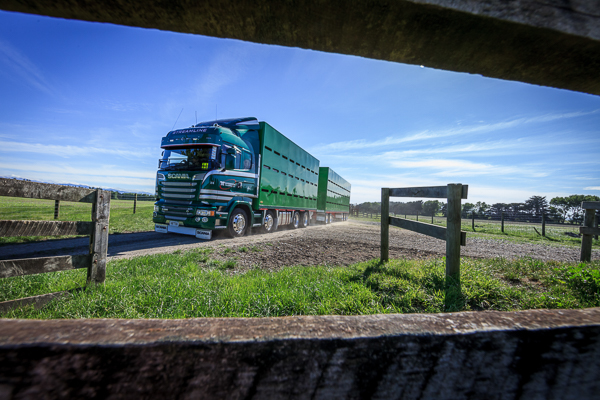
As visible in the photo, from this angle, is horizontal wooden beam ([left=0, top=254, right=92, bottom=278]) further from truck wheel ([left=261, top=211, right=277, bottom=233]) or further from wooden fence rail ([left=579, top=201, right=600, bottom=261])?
wooden fence rail ([left=579, top=201, right=600, bottom=261])

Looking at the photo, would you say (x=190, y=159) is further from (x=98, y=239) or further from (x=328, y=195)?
(x=328, y=195)

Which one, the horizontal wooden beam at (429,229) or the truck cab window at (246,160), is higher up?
the truck cab window at (246,160)

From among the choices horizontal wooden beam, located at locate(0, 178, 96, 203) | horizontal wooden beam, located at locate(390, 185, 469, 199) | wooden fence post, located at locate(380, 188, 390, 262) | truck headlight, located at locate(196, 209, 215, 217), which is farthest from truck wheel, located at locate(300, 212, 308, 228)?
horizontal wooden beam, located at locate(0, 178, 96, 203)

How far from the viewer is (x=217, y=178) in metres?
8.28

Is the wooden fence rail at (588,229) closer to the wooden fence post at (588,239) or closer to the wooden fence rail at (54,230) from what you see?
the wooden fence post at (588,239)

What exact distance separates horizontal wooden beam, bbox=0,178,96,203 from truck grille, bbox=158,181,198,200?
501cm

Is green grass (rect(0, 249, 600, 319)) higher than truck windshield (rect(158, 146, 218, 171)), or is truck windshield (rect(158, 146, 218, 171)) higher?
truck windshield (rect(158, 146, 218, 171))

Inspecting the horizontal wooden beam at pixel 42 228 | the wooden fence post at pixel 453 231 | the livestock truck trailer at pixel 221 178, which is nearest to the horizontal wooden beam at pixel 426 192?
the wooden fence post at pixel 453 231

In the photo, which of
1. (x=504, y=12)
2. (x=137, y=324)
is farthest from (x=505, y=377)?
(x=504, y=12)

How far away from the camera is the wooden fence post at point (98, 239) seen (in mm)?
3100

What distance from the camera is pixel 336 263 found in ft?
17.4

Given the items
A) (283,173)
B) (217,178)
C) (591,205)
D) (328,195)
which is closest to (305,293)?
(217,178)

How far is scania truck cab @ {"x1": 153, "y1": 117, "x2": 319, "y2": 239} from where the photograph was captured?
816 centimetres

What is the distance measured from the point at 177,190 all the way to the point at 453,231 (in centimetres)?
798
